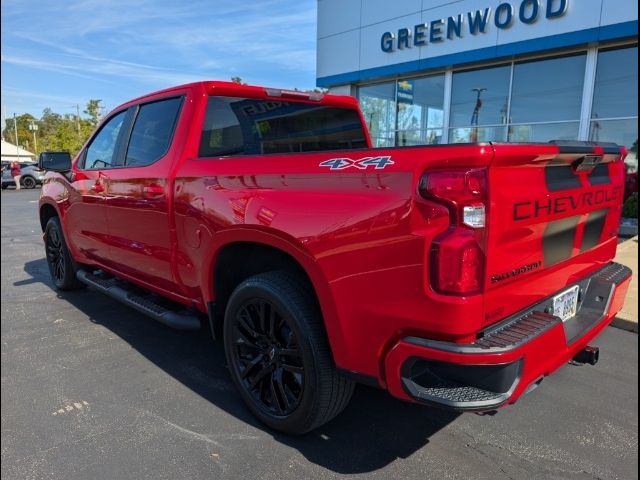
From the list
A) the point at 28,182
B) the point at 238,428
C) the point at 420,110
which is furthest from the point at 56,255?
the point at 28,182

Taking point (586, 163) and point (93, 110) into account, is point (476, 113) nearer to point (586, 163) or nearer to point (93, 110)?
point (586, 163)

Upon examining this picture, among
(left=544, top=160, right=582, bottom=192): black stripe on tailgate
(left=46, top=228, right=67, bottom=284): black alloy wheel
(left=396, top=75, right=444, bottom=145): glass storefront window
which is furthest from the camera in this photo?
(left=396, top=75, right=444, bottom=145): glass storefront window

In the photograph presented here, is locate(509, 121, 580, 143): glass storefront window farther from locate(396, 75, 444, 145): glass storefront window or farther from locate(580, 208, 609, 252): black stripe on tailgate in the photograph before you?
locate(580, 208, 609, 252): black stripe on tailgate

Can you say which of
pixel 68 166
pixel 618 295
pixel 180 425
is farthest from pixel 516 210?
pixel 68 166

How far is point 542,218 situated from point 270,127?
2.13 metres

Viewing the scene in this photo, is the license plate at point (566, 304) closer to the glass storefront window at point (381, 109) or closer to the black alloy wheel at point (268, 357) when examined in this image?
the black alloy wheel at point (268, 357)

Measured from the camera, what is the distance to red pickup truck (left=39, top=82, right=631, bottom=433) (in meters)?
1.82

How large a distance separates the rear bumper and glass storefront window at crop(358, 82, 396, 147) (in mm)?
12845

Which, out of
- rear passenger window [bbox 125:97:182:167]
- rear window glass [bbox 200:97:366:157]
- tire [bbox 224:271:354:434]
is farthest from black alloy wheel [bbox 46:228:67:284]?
tire [bbox 224:271:354:434]

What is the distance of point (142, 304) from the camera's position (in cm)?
353

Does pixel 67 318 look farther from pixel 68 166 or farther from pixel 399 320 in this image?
pixel 399 320

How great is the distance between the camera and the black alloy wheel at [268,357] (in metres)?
2.53

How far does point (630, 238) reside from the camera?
8.38m

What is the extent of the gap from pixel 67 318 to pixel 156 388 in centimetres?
190
